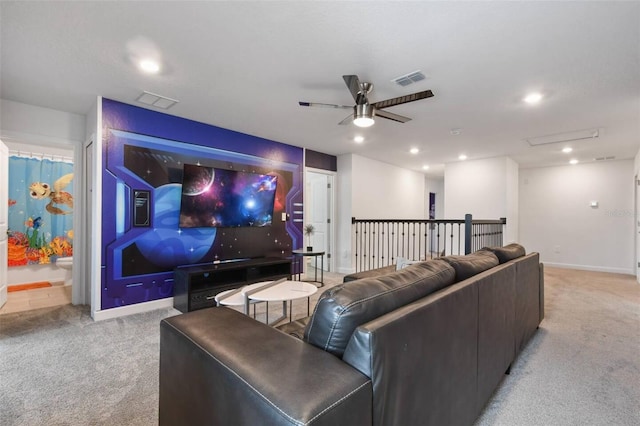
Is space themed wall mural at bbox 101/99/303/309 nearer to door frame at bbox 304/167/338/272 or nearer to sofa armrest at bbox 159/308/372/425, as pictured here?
door frame at bbox 304/167/338/272

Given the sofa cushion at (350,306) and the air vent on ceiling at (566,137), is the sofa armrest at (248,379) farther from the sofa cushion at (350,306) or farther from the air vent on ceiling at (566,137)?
the air vent on ceiling at (566,137)

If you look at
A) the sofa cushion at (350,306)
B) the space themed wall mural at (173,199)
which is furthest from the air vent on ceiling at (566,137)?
the sofa cushion at (350,306)

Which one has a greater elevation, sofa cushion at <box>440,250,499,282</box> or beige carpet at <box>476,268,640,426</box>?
sofa cushion at <box>440,250,499,282</box>

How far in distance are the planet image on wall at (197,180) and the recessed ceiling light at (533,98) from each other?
148 inches

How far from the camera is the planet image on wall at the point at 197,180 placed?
3789 mm

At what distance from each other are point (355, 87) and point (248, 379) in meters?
2.30

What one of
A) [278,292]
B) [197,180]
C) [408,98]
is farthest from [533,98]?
[197,180]

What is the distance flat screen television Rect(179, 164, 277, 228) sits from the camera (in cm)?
383

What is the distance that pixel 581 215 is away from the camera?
21.1ft

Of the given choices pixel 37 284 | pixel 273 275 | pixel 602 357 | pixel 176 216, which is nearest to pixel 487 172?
pixel 602 357

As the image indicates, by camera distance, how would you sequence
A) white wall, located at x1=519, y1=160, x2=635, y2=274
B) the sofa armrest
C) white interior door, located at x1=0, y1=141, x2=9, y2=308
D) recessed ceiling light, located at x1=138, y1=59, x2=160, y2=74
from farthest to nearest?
white wall, located at x1=519, y1=160, x2=635, y2=274 → white interior door, located at x1=0, y1=141, x2=9, y2=308 → recessed ceiling light, located at x1=138, y1=59, x2=160, y2=74 → the sofa armrest

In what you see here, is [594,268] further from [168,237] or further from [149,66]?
[149,66]

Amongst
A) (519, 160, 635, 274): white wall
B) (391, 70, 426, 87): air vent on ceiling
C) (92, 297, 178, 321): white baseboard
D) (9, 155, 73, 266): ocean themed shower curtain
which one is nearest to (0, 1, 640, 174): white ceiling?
(391, 70, 426, 87): air vent on ceiling

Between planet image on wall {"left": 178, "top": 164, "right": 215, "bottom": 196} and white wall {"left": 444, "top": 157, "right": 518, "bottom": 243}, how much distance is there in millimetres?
5077
